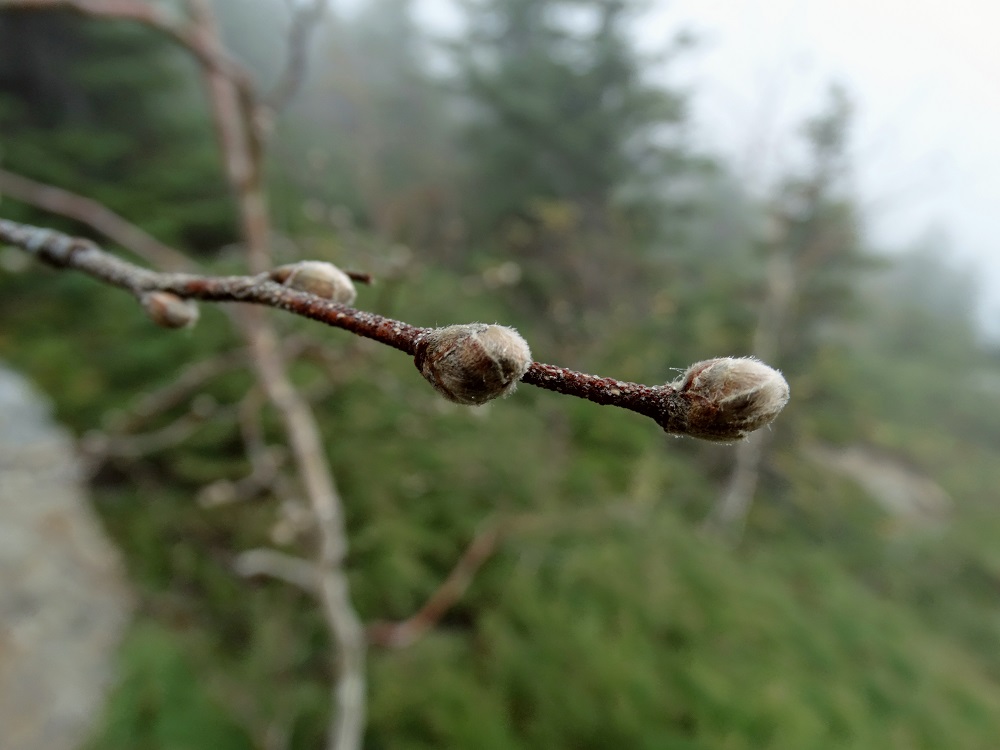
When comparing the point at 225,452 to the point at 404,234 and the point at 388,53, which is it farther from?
the point at 388,53

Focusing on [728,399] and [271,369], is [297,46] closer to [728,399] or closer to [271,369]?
[271,369]

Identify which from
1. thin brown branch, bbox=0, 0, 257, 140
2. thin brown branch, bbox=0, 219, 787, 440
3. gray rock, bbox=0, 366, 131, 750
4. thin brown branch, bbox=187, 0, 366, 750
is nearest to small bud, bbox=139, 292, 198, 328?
thin brown branch, bbox=0, 219, 787, 440

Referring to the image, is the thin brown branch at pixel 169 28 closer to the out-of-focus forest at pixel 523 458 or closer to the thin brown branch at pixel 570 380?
the out-of-focus forest at pixel 523 458

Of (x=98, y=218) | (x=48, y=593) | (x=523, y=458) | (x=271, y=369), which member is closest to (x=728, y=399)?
(x=271, y=369)

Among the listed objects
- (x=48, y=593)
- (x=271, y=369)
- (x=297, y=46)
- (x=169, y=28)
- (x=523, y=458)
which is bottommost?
(x=48, y=593)

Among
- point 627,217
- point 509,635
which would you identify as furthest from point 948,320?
point 509,635

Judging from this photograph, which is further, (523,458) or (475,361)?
(523,458)

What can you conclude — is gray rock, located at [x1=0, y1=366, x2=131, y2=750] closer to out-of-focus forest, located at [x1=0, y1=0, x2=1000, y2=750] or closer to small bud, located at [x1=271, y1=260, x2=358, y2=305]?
out-of-focus forest, located at [x1=0, y1=0, x2=1000, y2=750]
